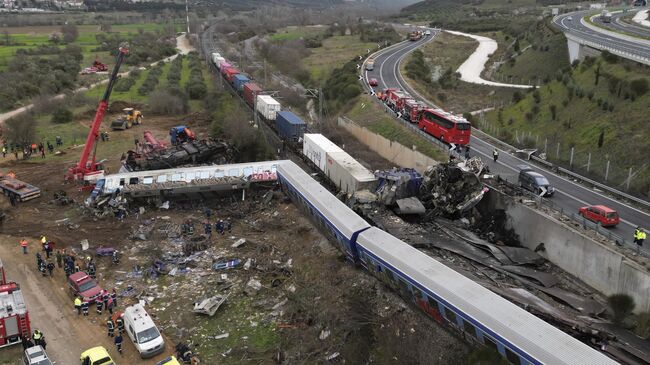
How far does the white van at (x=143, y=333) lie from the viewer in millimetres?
22125

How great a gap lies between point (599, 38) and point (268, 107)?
3697 centimetres

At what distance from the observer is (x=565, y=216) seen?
26.8 metres

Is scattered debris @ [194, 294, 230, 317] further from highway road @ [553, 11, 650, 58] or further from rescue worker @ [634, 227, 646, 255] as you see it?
highway road @ [553, 11, 650, 58]

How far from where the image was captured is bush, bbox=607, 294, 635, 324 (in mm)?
21531

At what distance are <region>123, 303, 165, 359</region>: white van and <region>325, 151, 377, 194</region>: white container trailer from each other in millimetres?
14408

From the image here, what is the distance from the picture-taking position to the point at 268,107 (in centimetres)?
5353

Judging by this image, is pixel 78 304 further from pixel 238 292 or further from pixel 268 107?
pixel 268 107

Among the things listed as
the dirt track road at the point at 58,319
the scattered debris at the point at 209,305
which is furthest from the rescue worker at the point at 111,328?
the scattered debris at the point at 209,305

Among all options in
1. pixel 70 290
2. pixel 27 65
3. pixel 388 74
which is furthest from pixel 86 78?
pixel 70 290

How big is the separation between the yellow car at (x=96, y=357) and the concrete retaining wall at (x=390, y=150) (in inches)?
963

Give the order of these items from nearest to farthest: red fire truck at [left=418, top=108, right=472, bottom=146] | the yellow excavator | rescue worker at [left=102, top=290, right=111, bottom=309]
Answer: rescue worker at [left=102, top=290, right=111, bottom=309] → red fire truck at [left=418, top=108, right=472, bottom=146] → the yellow excavator

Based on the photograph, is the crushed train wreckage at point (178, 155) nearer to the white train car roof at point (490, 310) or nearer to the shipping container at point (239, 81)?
the shipping container at point (239, 81)

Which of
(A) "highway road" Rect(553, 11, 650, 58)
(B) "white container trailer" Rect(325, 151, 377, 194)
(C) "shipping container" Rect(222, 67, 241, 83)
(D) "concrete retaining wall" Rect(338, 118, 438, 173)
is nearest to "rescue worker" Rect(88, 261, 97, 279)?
(B) "white container trailer" Rect(325, 151, 377, 194)

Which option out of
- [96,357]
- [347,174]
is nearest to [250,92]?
[347,174]
